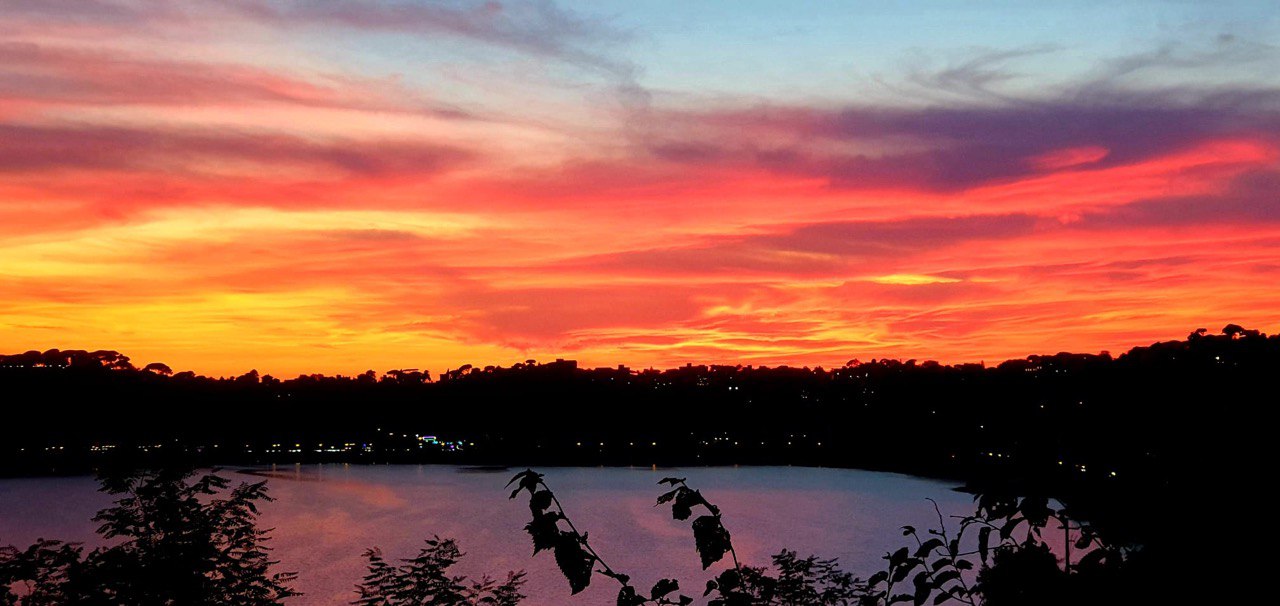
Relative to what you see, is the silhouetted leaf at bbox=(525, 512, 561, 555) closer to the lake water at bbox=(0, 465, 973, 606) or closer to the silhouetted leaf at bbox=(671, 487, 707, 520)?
the silhouetted leaf at bbox=(671, 487, 707, 520)

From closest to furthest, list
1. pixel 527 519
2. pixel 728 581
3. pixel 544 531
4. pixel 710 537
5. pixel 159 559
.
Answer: pixel 544 531 < pixel 710 537 < pixel 728 581 < pixel 159 559 < pixel 527 519

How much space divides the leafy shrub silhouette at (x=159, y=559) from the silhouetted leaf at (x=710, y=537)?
1055 cm

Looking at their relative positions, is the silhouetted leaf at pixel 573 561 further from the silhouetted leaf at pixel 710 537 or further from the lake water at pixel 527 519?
the lake water at pixel 527 519

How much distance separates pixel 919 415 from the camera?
171 metres

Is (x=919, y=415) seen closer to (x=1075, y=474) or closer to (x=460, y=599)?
(x=460, y=599)

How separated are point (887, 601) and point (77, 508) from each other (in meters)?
125

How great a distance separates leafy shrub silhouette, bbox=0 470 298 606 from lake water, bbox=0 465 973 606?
40.7 m

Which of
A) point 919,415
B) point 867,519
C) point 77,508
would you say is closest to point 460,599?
point 867,519

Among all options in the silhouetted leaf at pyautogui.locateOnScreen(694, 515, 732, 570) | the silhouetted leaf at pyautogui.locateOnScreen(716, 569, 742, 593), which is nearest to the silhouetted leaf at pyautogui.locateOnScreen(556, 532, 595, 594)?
the silhouetted leaf at pyautogui.locateOnScreen(694, 515, 732, 570)

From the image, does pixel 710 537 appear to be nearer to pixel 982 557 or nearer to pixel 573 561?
pixel 573 561

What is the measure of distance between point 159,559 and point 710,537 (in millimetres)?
13227

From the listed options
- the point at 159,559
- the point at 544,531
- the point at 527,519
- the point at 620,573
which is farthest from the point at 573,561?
the point at 527,519

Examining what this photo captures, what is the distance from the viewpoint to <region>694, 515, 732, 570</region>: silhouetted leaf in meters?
4.30

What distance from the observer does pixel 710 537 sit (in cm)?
437
